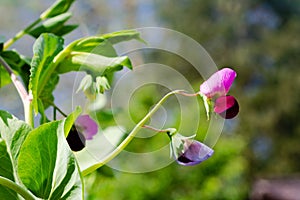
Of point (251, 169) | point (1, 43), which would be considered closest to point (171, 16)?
point (251, 169)

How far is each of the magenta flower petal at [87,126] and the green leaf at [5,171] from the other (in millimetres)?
84

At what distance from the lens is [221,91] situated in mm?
326

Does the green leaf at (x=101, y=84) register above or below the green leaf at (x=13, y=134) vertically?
below

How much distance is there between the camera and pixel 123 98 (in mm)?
419

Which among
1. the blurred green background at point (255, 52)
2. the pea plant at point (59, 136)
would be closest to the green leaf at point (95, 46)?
the pea plant at point (59, 136)

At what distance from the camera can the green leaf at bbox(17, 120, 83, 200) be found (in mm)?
307

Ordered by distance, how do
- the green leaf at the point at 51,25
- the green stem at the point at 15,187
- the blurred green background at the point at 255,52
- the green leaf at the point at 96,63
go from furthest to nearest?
1. the blurred green background at the point at 255,52
2. the green leaf at the point at 51,25
3. the green leaf at the point at 96,63
4. the green stem at the point at 15,187

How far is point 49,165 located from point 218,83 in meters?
0.10

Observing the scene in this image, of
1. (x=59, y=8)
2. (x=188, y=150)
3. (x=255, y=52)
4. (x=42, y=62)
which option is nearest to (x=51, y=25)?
(x=59, y=8)

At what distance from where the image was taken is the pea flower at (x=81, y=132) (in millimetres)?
374

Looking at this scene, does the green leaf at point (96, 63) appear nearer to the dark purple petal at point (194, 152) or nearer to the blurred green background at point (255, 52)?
the dark purple petal at point (194, 152)

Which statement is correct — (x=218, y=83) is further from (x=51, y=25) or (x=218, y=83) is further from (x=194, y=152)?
(x=51, y=25)

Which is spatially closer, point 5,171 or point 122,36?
point 5,171

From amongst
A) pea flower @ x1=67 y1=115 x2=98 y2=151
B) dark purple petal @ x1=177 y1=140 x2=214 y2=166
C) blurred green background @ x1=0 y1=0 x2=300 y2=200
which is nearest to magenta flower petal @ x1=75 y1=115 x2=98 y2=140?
pea flower @ x1=67 y1=115 x2=98 y2=151
